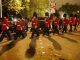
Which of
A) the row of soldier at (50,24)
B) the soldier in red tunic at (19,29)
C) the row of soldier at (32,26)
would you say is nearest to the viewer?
the row of soldier at (32,26)

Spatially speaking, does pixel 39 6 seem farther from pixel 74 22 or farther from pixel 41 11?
pixel 74 22

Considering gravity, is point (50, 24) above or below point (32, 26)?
below

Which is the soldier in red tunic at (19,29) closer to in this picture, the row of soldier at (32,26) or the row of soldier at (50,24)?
the row of soldier at (32,26)

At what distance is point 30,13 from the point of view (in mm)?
57062

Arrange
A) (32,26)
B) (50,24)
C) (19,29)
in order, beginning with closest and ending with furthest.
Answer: (19,29)
(32,26)
(50,24)

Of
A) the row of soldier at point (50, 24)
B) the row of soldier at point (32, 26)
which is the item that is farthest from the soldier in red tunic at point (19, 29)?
the row of soldier at point (50, 24)

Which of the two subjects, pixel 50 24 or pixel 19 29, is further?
pixel 50 24

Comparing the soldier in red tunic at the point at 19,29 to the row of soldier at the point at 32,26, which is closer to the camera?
the row of soldier at the point at 32,26

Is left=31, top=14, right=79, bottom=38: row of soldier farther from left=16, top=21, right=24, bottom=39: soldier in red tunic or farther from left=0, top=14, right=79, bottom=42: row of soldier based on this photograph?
left=16, top=21, right=24, bottom=39: soldier in red tunic

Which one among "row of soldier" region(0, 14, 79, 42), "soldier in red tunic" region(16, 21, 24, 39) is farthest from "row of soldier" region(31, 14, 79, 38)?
"soldier in red tunic" region(16, 21, 24, 39)

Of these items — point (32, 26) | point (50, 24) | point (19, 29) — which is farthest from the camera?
point (50, 24)

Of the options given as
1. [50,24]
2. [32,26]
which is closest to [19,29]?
[32,26]

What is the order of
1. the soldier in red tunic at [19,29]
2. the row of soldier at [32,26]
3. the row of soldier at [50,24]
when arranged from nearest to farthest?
the row of soldier at [32,26], the soldier in red tunic at [19,29], the row of soldier at [50,24]

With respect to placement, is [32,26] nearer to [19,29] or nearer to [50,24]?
[19,29]
